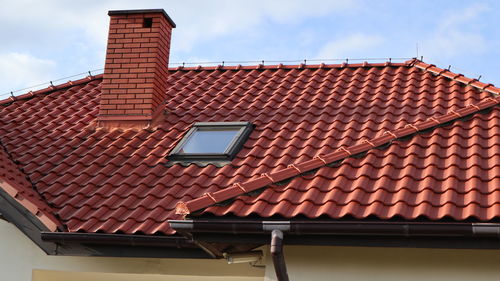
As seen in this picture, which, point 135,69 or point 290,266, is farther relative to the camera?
point 135,69

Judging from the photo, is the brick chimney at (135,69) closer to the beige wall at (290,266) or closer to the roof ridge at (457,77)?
the beige wall at (290,266)

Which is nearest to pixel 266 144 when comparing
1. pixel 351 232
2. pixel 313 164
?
pixel 313 164

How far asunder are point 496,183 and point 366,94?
3.97m

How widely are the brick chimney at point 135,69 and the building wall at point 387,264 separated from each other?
418 cm

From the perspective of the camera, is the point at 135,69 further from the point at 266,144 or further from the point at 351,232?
the point at 351,232

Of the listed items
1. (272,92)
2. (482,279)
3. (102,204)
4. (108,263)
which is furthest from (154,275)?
(272,92)

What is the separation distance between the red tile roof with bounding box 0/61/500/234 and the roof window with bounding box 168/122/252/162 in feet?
0.43

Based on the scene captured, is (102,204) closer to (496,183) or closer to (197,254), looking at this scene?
(197,254)

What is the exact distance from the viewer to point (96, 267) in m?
8.05

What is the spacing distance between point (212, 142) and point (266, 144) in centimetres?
69

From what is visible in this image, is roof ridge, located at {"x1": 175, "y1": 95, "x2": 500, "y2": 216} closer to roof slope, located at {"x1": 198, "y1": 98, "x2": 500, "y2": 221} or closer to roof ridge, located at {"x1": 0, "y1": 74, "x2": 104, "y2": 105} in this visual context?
roof slope, located at {"x1": 198, "y1": 98, "x2": 500, "y2": 221}

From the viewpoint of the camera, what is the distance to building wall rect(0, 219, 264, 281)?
25.5 feet

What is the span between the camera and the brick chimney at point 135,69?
1059 cm

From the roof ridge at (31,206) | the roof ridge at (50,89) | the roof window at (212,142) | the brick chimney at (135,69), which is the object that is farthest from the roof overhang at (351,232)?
the roof ridge at (50,89)
